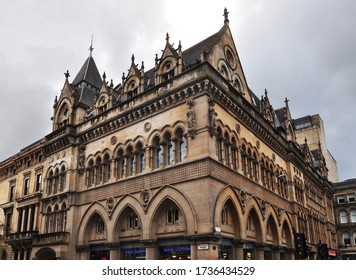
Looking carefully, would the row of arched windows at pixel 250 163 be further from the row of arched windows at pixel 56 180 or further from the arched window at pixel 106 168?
the row of arched windows at pixel 56 180

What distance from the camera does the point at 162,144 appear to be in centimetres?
2405

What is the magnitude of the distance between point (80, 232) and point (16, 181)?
649 inches

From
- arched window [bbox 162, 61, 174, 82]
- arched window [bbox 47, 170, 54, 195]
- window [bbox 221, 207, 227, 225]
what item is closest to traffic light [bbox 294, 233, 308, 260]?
window [bbox 221, 207, 227, 225]

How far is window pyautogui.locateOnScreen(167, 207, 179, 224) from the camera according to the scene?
2230cm

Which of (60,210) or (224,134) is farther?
(60,210)

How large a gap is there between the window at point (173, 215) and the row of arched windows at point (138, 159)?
119 inches

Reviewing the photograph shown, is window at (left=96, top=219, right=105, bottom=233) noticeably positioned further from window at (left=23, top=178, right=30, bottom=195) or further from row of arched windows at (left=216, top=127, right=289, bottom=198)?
window at (left=23, top=178, right=30, bottom=195)

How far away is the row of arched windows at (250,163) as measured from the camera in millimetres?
23652

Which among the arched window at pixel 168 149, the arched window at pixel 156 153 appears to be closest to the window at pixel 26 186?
the arched window at pixel 156 153

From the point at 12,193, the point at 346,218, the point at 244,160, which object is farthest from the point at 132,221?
the point at 346,218

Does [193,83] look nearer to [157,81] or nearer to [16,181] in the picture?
[157,81]

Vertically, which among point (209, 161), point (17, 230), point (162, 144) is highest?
point (162, 144)

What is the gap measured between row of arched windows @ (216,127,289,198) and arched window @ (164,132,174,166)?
125 inches

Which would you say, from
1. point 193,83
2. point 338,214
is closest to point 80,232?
point 193,83
